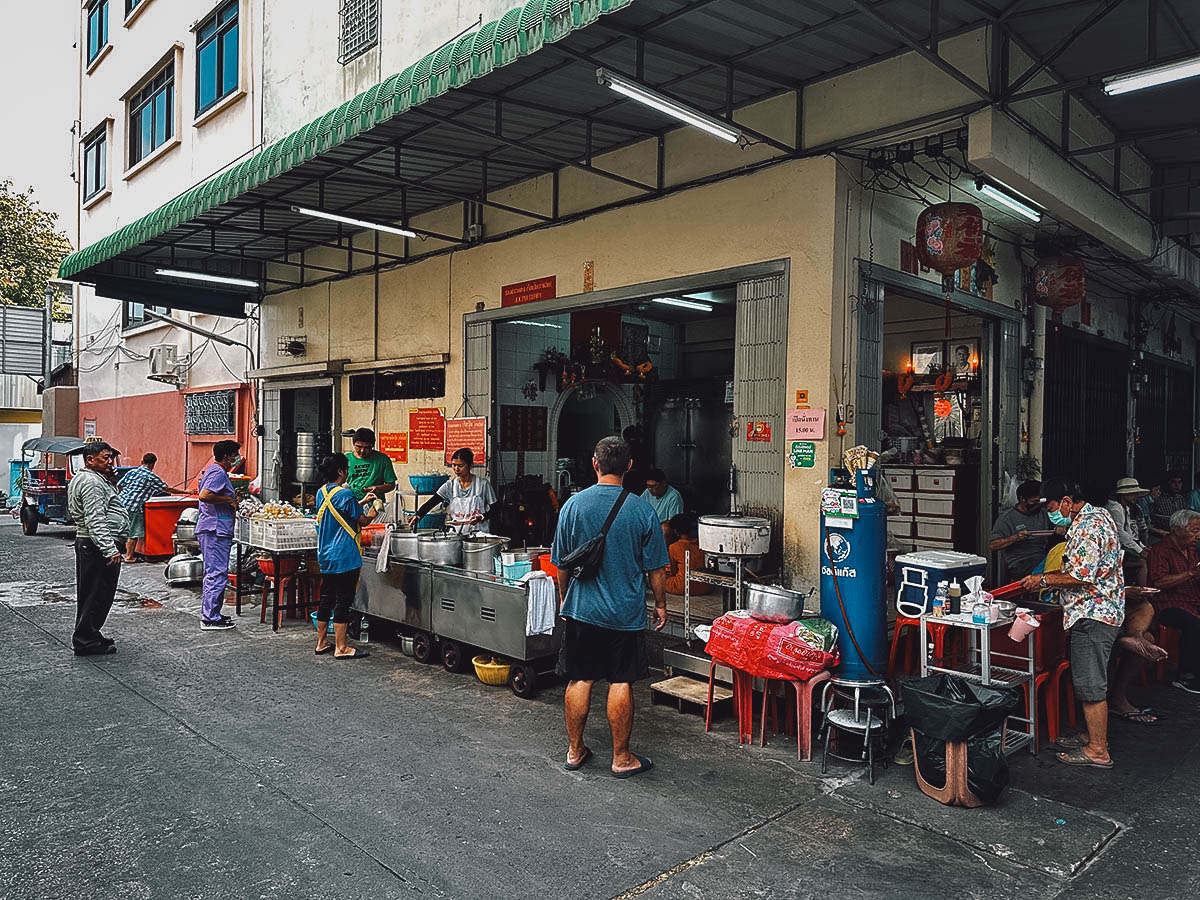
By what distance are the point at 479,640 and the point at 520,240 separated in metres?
4.85

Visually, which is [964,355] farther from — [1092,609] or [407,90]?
[407,90]

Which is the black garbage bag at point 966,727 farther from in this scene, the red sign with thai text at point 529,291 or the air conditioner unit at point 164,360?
the air conditioner unit at point 164,360

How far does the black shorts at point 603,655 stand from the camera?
510cm

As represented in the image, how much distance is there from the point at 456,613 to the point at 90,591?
347cm

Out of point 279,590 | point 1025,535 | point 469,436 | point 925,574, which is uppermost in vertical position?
point 469,436

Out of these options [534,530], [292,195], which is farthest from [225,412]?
[534,530]

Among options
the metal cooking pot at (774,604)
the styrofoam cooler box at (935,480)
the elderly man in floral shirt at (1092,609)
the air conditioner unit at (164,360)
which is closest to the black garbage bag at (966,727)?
the elderly man in floral shirt at (1092,609)

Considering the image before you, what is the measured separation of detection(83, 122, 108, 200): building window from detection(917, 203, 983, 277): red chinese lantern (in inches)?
743

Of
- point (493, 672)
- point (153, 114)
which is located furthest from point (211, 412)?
point (493, 672)

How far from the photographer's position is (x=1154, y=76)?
5.26 metres

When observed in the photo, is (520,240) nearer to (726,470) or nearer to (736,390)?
(736,390)

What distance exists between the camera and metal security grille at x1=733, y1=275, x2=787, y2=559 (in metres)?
7.19

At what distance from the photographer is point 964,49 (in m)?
6.33

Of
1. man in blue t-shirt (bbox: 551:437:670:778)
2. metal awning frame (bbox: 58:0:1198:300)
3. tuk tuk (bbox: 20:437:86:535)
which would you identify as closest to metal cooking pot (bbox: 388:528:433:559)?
man in blue t-shirt (bbox: 551:437:670:778)
